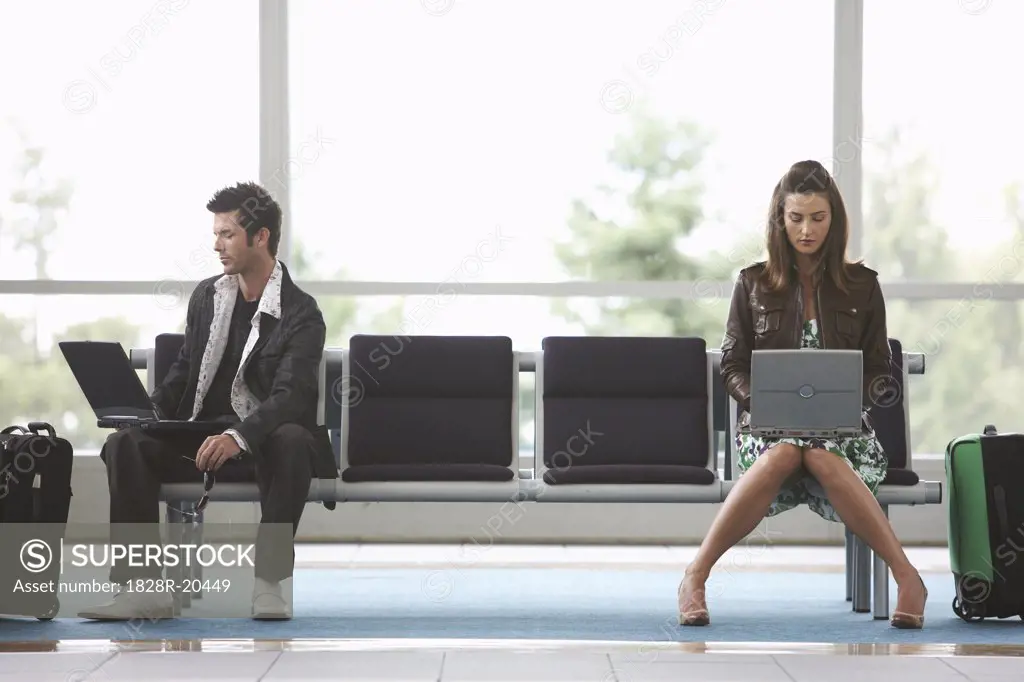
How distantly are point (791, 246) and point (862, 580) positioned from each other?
941mm

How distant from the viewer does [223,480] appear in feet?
11.6

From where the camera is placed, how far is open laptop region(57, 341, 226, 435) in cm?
336

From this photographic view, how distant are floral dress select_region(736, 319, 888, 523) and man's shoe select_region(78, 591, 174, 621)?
5.12 ft

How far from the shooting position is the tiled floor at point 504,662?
258 cm

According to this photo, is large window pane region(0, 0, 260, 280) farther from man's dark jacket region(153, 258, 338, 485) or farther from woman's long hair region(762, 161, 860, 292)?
woman's long hair region(762, 161, 860, 292)

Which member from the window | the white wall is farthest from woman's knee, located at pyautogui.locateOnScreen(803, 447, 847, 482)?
the window

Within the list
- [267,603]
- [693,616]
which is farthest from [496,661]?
[267,603]

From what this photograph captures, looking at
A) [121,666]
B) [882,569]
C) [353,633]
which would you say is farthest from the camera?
[882,569]

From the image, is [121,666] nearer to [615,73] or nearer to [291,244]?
[291,244]

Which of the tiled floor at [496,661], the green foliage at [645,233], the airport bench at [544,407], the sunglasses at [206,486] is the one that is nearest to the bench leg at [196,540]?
the airport bench at [544,407]

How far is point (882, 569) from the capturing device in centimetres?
350

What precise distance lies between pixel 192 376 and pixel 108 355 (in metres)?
0.37

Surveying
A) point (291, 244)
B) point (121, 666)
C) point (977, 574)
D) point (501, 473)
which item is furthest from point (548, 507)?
point (121, 666)

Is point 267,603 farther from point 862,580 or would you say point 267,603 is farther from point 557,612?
point 862,580
